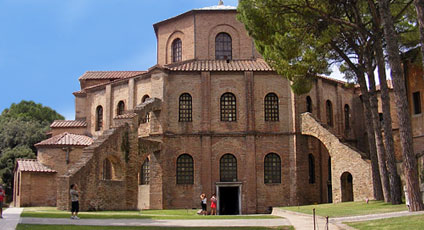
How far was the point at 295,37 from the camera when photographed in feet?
70.9

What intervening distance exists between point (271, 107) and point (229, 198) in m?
6.34

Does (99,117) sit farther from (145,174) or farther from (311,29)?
(311,29)

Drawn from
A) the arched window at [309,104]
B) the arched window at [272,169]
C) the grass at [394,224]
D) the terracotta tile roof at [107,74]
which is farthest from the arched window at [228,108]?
the grass at [394,224]

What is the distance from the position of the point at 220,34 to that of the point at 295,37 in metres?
13.3

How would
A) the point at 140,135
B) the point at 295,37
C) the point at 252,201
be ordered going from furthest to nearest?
the point at 140,135
the point at 252,201
the point at 295,37

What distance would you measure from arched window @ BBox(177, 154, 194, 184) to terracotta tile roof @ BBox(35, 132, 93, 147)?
708cm

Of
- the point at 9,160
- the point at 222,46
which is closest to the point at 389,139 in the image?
the point at 222,46

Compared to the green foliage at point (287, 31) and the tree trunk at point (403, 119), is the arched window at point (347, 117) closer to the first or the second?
the green foliage at point (287, 31)

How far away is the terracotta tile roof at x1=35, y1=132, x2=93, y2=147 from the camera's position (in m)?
32.3

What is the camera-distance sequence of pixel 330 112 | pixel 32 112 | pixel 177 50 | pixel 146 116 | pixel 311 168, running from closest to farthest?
pixel 146 116 < pixel 311 168 < pixel 330 112 < pixel 177 50 < pixel 32 112

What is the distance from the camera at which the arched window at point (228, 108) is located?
100ft

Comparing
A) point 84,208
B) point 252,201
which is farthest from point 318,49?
point 84,208

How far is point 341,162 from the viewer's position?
27016 mm

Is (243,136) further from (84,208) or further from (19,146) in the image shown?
(19,146)
